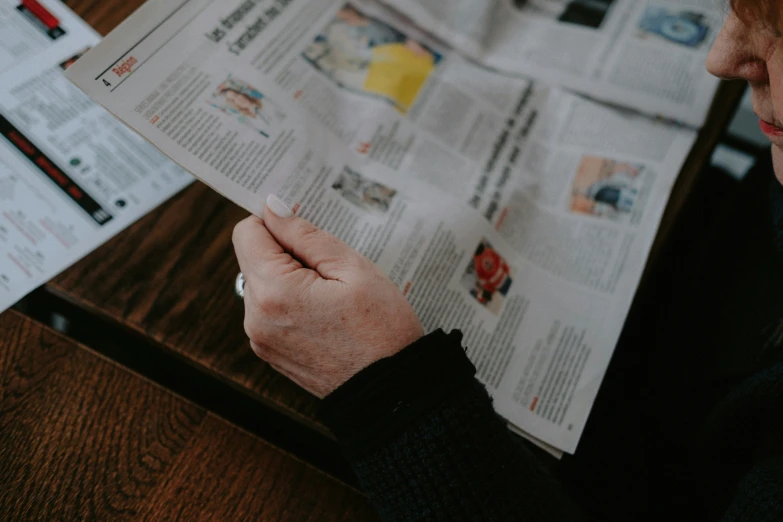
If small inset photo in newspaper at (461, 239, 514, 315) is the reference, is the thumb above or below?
above

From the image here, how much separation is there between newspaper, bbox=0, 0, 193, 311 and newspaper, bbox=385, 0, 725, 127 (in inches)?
15.9

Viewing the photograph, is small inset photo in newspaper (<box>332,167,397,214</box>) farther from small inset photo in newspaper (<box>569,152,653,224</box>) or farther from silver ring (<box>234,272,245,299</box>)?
small inset photo in newspaper (<box>569,152,653,224</box>)

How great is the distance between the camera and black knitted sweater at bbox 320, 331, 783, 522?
0.42 meters

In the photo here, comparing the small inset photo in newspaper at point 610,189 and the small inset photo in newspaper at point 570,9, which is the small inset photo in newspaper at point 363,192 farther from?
→ the small inset photo in newspaper at point 570,9

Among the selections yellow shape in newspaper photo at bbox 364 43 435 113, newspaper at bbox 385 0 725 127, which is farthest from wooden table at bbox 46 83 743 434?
newspaper at bbox 385 0 725 127

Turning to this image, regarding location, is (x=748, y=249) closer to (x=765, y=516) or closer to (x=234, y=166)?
(x=765, y=516)

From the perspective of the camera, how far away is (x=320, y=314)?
0.45m

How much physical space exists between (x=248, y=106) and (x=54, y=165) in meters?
0.23

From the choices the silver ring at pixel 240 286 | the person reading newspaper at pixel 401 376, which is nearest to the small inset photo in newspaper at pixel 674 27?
the person reading newspaper at pixel 401 376

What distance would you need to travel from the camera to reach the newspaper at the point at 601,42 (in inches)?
27.4

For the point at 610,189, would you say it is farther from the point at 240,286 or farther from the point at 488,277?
the point at 240,286

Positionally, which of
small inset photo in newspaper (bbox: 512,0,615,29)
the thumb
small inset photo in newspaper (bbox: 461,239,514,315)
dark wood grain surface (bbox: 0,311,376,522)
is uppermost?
small inset photo in newspaper (bbox: 512,0,615,29)

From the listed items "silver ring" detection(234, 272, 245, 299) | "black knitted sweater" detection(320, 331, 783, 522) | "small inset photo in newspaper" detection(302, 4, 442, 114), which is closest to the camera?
"black knitted sweater" detection(320, 331, 783, 522)

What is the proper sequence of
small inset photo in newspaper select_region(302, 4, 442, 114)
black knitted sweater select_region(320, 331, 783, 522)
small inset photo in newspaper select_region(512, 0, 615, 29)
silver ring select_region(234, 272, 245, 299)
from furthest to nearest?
1. small inset photo in newspaper select_region(512, 0, 615, 29)
2. small inset photo in newspaper select_region(302, 4, 442, 114)
3. silver ring select_region(234, 272, 245, 299)
4. black knitted sweater select_region(320, 331, 783, 522)
